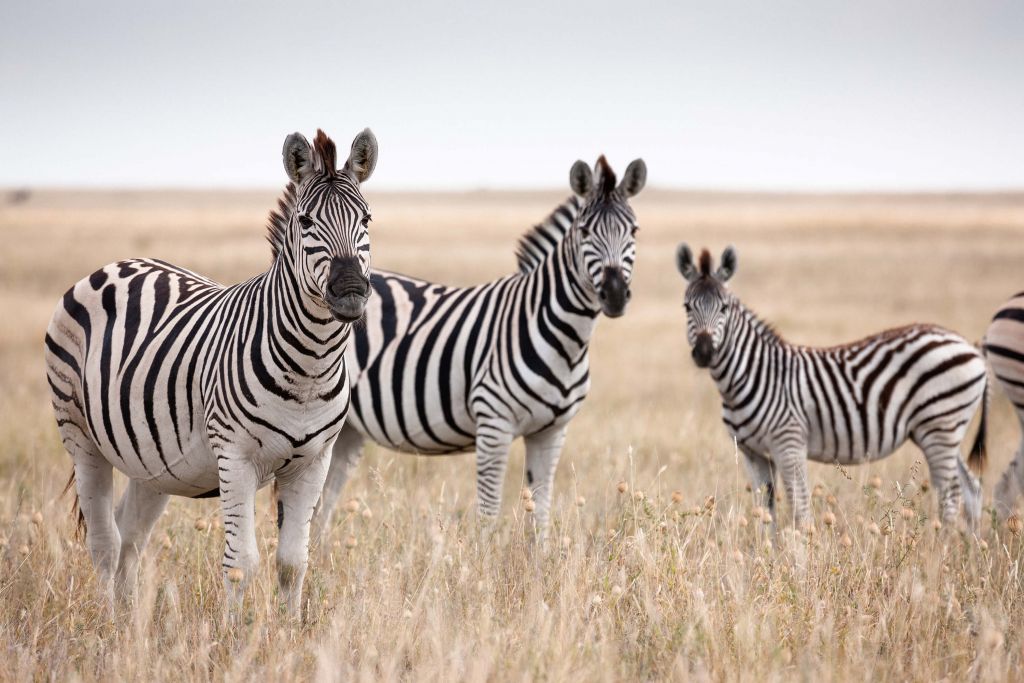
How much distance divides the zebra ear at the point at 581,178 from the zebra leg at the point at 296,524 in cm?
251

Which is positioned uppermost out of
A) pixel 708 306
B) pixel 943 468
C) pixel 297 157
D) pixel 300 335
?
pixel 297 157

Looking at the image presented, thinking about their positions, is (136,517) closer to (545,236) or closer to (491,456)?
(491,456)

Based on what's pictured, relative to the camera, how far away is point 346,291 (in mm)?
3721

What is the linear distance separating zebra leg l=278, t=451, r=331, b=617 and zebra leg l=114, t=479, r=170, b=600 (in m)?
1.20

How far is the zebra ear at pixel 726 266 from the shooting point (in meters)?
7.32

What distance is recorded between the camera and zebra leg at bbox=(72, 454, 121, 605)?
496 cm

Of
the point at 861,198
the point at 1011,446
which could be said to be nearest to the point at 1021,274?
the point at 1011,446

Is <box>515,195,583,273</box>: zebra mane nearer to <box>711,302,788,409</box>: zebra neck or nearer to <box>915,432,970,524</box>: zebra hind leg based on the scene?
<box>711,302,788,409</box>: zebra neck

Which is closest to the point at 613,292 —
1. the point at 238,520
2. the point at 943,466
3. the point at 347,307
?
the point at 347,307

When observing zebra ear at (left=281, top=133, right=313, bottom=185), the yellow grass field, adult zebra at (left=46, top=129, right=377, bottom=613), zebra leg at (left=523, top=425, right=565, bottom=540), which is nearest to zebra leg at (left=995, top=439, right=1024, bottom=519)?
the yellow grass field

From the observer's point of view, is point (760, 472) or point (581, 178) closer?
point (581, 178)

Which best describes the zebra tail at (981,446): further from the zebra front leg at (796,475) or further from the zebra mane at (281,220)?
the zebra mane at (281,220)

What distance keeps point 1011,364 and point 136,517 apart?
6.36 meters

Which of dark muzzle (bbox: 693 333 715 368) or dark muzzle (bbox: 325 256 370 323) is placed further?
dark muzzle (bbox: 693 333 715 368)
